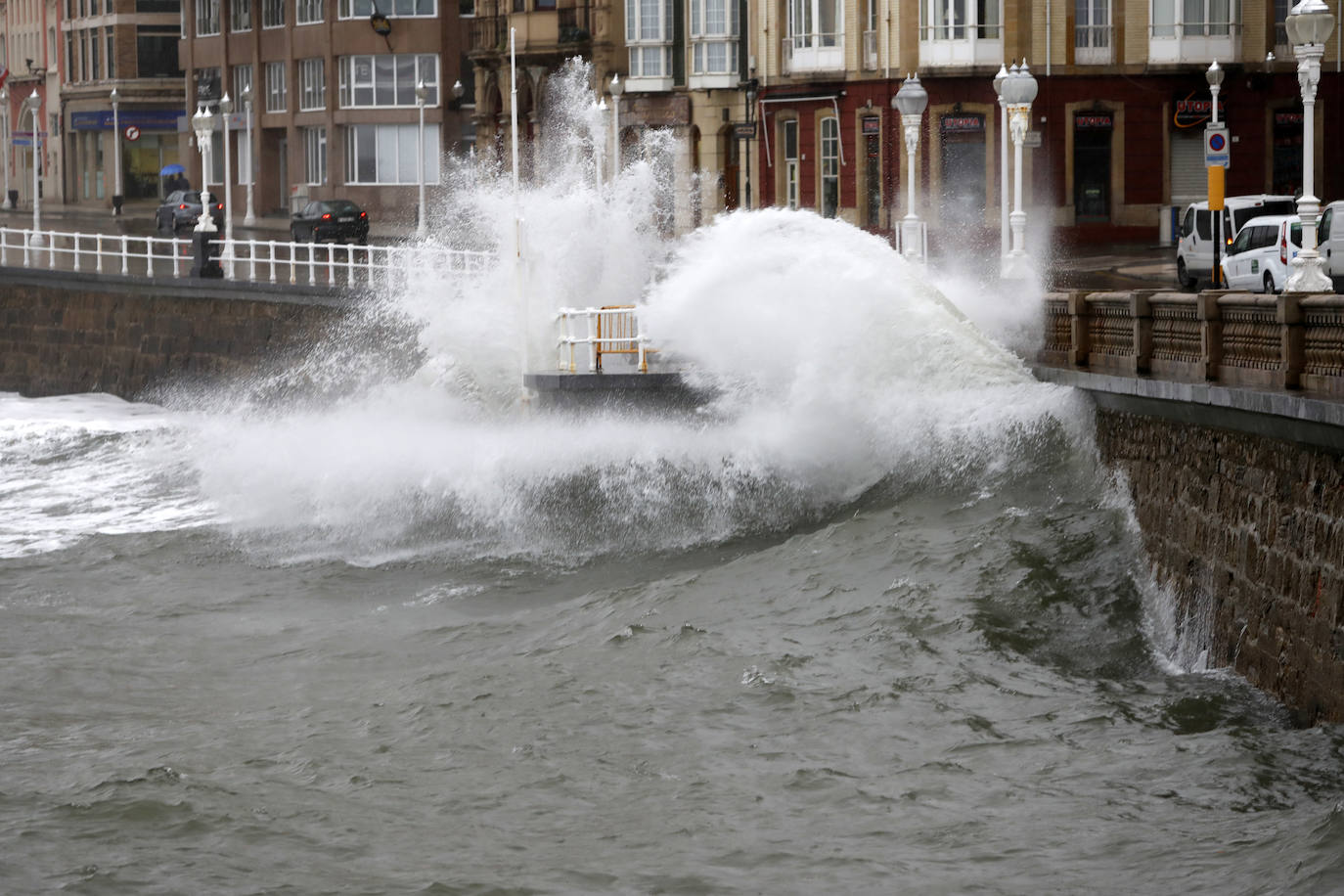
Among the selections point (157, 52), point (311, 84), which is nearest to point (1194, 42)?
point (311, 84)

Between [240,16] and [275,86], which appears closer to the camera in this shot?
[275,86]

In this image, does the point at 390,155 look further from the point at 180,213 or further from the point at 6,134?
the point at 6,134

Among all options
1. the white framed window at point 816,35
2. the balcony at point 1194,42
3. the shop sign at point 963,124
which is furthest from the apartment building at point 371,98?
the balcony at point 1194,42

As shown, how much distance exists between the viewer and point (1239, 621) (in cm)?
1552

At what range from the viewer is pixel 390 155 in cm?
6694

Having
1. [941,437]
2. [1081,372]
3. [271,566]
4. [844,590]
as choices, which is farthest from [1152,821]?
[271,566]

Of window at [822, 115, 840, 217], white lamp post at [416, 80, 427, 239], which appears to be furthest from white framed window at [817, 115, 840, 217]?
white lamp post at [416, 80, 427, 239]

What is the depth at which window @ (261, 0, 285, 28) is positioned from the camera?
70.8 m

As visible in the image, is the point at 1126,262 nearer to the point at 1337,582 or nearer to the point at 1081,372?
the point at 1081,372

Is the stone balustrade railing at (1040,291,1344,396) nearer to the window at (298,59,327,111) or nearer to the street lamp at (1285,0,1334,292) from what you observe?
the street lamp at (1285,0,1334,292)

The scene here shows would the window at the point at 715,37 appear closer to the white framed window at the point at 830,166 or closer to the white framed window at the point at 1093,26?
the white framed window at the point at 830,166

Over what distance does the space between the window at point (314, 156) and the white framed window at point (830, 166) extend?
77.4 ft

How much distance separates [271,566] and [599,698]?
8817mm

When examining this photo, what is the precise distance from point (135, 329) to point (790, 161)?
56.3 ft
